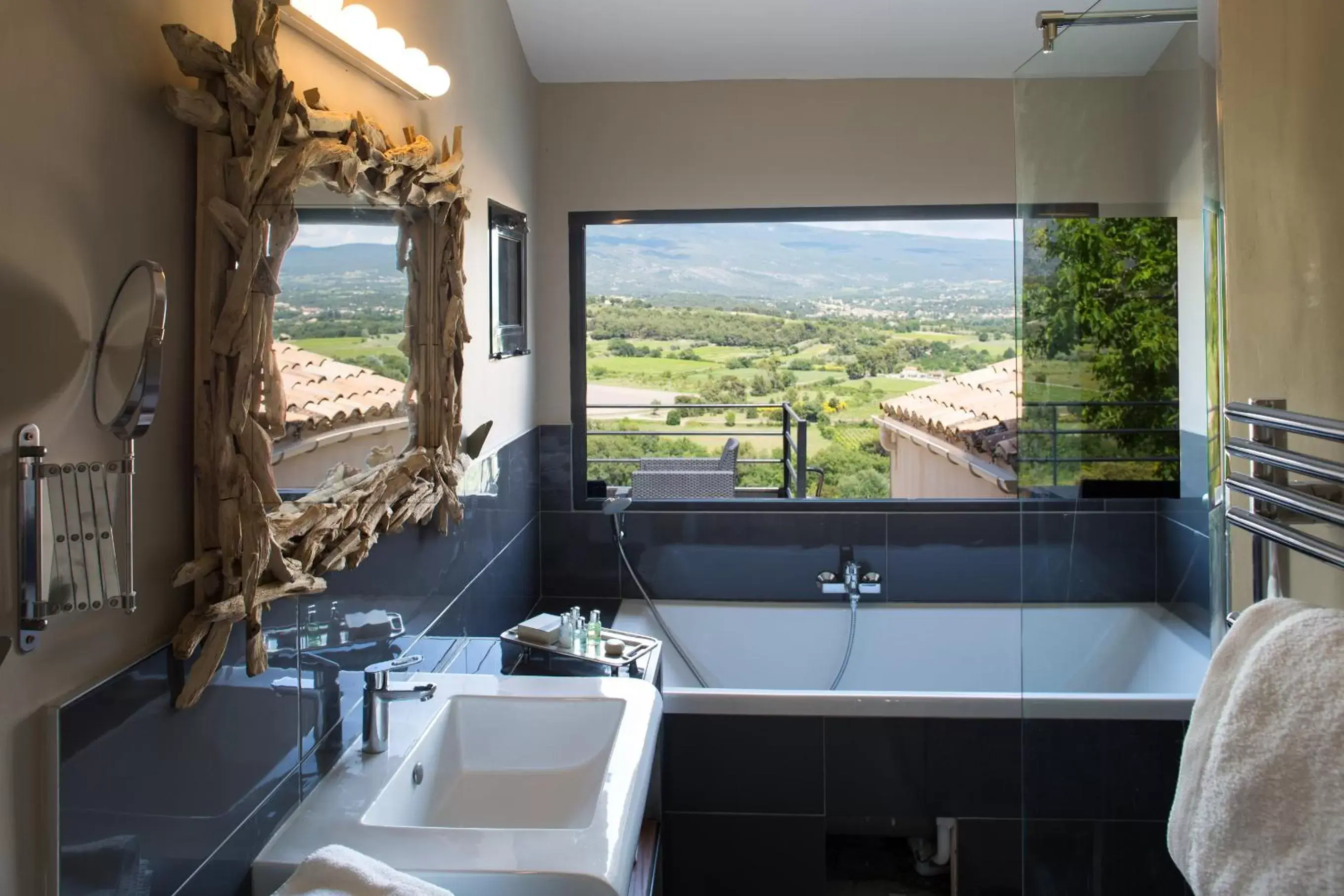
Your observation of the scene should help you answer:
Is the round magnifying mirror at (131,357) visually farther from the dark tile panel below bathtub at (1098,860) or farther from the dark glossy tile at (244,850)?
the dark tile panel below bathtub at (1098,860)

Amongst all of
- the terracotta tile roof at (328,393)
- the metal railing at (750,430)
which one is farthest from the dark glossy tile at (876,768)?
the terracotta tile roof at (328,393)

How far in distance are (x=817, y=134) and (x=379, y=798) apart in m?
3.08

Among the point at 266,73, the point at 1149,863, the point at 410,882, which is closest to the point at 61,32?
the point at 266,73

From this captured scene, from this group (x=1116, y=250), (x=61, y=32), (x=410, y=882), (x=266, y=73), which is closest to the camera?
(x=61, y=32)

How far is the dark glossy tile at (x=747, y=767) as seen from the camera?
3039 mm

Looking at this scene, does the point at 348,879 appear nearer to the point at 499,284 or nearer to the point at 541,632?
the point at 541,632

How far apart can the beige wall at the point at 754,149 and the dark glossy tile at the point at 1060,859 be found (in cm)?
250

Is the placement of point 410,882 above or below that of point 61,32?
below

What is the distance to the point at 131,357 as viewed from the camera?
1.18 meters

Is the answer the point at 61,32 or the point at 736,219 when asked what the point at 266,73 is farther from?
the point at 736,219

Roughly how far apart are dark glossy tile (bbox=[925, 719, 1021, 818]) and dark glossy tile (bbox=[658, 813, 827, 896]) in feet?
1.15

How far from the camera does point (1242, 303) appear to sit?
1472 millimetres

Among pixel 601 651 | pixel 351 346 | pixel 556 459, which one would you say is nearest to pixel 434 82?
pixel 351 346

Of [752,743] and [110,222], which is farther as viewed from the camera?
[752,743]
